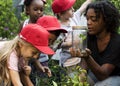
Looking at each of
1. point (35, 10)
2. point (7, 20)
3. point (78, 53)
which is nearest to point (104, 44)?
point (78, 53)

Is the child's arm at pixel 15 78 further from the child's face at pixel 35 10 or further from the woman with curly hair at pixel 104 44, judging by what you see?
the child's face at pixel 35 10

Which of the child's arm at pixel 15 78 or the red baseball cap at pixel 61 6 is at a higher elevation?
the red baseball cap at pixel 61 6

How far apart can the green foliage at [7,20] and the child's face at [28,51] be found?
4.40 meters

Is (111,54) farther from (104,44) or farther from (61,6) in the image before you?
(61,6)

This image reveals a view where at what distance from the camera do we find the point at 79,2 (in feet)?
27.8

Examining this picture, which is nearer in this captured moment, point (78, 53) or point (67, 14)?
point (78, 53)

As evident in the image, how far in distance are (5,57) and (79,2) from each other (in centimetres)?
497

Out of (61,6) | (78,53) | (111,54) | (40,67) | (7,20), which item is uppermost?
(61,6)

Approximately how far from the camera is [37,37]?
3.75 metres

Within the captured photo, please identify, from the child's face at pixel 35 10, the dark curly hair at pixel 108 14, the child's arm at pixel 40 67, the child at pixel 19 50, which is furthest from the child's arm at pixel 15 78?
the child's face at pixel 35 10

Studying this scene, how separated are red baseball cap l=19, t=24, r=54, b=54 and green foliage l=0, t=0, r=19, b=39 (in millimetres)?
4353

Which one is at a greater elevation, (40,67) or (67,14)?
(67,14)

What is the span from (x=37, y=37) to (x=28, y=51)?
154 mm

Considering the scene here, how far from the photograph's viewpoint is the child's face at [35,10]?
488 cm
